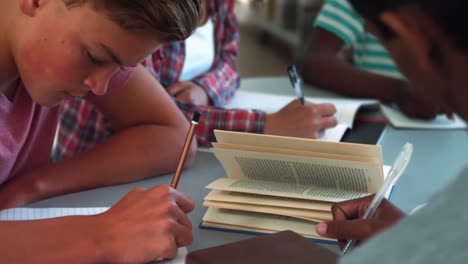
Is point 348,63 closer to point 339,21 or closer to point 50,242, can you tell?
point 339,21

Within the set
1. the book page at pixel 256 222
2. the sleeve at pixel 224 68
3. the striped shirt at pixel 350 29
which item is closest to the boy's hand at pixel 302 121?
the sleeve at pixel 224 68

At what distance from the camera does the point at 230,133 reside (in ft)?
2.96

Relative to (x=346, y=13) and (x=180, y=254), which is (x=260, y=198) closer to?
(x=180, y=254)

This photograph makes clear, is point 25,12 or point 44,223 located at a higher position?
point 25,12

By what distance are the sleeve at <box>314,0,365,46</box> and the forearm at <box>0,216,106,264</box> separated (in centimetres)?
127

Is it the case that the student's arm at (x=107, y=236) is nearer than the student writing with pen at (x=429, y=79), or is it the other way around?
the student writing with pen at (x=429, y=79)

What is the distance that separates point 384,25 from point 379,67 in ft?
5.20

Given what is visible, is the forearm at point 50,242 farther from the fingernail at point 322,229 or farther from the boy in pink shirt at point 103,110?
the fingernail at point 322,229

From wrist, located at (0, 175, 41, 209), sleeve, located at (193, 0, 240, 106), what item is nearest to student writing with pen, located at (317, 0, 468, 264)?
wrist, located at (0, 175, 41, 209)

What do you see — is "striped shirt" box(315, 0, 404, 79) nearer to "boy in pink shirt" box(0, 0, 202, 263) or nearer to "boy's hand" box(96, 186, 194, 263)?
"boy in pink shirt" box(0, 0, 202, 263)

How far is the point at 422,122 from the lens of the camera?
1.39 meters

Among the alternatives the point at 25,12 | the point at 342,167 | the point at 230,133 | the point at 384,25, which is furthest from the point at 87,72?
the point at 384,25

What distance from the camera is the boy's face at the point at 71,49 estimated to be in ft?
2.79

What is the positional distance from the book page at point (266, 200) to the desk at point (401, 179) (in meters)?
0.04
